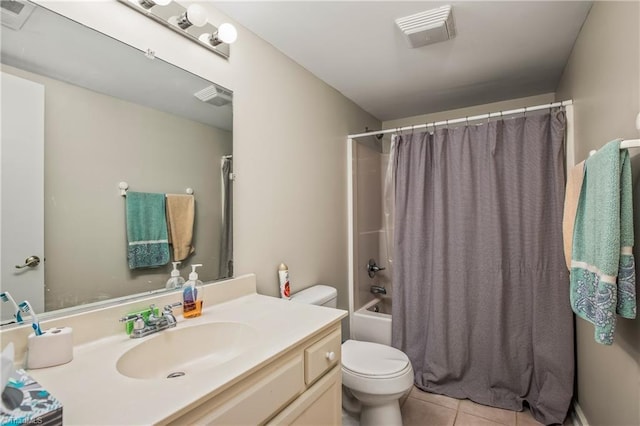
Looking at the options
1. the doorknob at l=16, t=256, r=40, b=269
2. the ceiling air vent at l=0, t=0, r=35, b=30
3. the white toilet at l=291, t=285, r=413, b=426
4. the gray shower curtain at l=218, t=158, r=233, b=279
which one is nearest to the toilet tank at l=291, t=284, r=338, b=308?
the white toilet at l=291, t=285, r=413, b=426

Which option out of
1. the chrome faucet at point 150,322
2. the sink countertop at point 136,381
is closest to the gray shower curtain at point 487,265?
the sink countertop at point 136,381

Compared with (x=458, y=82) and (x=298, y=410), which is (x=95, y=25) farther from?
(x=458, y=82)

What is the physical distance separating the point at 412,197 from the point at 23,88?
213cm

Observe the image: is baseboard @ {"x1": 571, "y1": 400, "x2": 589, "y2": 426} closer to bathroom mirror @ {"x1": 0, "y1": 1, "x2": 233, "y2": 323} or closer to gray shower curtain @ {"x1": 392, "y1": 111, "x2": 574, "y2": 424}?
gray shower curtain @ {"x1": 392, "y1": 111, "x2": 574, "y2": 424}

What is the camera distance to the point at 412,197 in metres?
2.34

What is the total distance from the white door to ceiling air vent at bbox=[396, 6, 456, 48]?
158 cm

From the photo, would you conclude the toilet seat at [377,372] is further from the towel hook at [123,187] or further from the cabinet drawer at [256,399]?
the towel hook at [123,187]

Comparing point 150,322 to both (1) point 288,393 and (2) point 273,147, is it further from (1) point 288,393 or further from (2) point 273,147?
(2) point 273,147

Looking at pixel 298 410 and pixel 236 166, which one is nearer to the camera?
pixel 298 410

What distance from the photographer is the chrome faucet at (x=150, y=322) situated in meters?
1.02

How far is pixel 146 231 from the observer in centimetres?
118

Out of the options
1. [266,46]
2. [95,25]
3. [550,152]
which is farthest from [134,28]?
[550,152]

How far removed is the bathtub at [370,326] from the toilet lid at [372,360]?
21.4 inches

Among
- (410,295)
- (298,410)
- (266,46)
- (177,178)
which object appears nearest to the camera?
(298,410)
